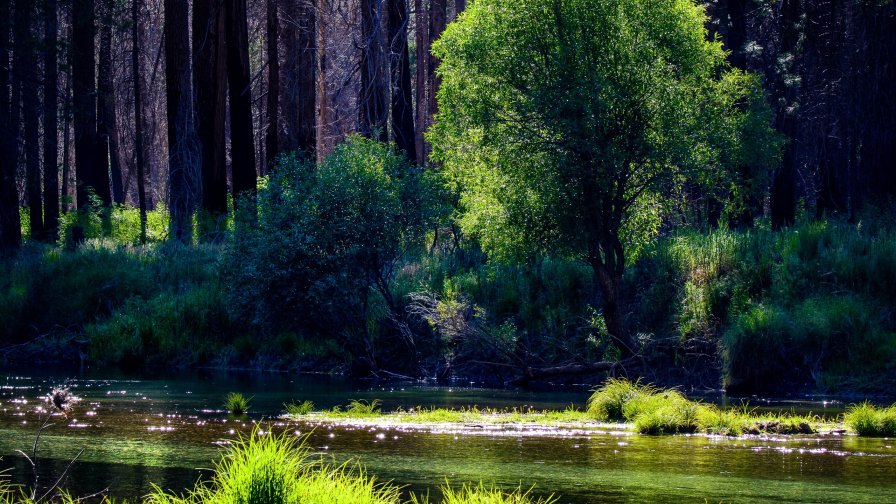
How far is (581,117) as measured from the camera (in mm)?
26906

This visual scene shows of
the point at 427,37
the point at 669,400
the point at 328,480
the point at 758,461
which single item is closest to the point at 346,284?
the point at 669,400

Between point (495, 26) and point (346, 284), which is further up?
point (495, 26)

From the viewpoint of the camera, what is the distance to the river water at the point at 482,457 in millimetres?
13016

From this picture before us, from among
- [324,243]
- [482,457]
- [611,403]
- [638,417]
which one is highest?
[324,243]

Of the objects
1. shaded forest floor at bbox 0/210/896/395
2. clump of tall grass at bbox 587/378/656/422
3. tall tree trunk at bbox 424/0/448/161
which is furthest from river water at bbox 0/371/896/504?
tall tree trunk at bbox 424/0/448/161

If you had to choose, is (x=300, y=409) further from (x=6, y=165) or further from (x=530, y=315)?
(x=6, y=165)

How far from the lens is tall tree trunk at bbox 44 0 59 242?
36.5 meters

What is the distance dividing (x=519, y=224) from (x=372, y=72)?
11.7 meters

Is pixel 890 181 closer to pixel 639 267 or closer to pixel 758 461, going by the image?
pixel 639 267

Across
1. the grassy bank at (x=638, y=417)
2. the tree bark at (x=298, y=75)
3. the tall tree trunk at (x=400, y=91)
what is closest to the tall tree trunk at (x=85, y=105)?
the tree bark at (x=298, y=75)

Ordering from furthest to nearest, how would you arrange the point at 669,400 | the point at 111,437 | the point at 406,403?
the point at 406,403, the point at 669,400, the point at 111,437

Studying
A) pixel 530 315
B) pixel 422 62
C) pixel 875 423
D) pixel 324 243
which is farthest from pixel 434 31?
pixel 875 423

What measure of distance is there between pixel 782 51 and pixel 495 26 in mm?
13032

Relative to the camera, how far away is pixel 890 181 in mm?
33531
